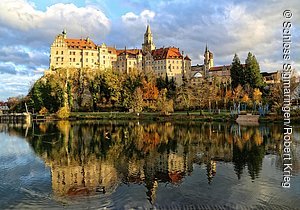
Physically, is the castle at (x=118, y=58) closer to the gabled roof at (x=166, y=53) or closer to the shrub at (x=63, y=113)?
the gabled roof at (x=166, y=53)

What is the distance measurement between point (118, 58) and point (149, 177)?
103800mm

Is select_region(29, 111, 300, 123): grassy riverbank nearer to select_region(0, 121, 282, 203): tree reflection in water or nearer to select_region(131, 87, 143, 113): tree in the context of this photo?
select_region(131, 87, 143, 113): tree

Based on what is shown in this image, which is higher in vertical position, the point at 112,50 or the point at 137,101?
the point at 112,50

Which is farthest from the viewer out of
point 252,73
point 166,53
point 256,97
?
point 166,53

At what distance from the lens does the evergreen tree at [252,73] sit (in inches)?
3059

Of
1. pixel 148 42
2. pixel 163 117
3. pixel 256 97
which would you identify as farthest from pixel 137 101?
pixel 148 42

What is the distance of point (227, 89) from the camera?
8338 centimetres

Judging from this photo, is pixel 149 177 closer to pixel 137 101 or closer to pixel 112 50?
pixel 137 101

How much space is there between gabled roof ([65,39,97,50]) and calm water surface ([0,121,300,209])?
8359 centimetres

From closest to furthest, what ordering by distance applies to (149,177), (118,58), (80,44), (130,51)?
(149,177) < (80,44) < (118,58) < (130,51)

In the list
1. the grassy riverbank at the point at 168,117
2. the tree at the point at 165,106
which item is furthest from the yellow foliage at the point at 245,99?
the tree at the point at 165,106

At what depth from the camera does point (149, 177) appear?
17797 mm

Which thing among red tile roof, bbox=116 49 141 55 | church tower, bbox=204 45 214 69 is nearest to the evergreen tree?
church tower, bbox=204 45 214 69

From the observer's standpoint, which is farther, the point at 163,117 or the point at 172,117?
the point at 163,117
